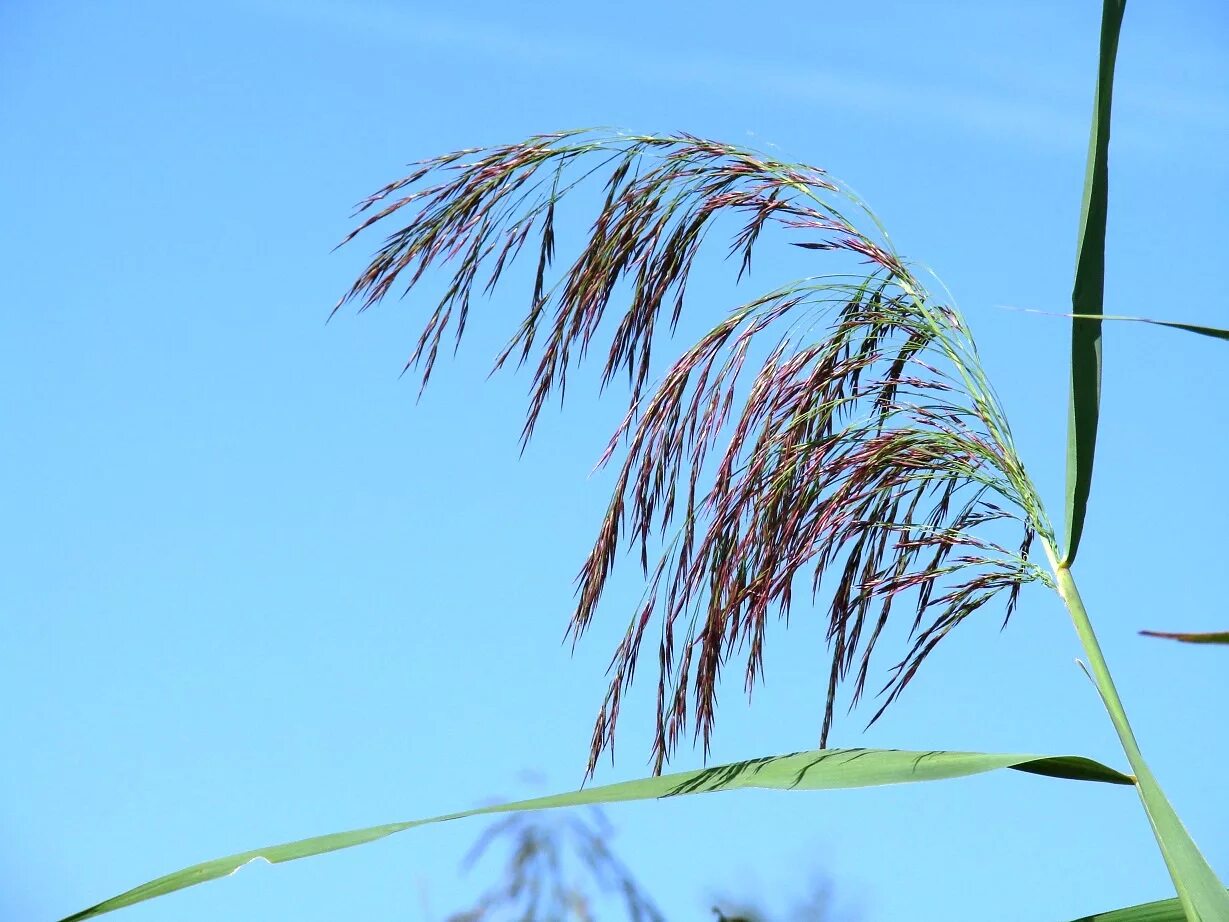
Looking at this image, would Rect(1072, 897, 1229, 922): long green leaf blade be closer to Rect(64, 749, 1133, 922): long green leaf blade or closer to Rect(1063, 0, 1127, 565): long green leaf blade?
Rect(64, 749, 1133, 922): long green leaf blade

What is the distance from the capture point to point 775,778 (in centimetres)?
92

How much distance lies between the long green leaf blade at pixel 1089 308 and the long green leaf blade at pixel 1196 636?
0.36m

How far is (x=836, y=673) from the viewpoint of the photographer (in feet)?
4.87

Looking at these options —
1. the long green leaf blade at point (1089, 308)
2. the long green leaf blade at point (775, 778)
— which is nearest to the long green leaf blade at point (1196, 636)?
the long green leaf blade at point (775, 778)

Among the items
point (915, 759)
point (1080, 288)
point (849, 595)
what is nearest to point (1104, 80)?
point (1080, 288)

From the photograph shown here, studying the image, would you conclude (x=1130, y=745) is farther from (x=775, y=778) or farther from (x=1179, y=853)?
(x=775, y=778)

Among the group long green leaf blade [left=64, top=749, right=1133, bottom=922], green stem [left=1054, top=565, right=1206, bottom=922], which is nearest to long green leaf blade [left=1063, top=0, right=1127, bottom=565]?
green stem [left=1054, top=565, right=1206, bottom=922]

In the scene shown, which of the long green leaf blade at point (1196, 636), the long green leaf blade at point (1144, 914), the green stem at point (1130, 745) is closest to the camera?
the long green leaf blade at point (1196, 636)

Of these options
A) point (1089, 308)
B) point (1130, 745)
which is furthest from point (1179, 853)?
point (1089, 308)

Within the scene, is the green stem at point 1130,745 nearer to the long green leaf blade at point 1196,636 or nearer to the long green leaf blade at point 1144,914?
the long green leaf blade at point 1144,914

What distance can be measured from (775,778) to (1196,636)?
32 cm

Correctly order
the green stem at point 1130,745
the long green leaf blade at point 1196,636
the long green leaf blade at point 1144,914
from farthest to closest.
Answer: the long green leaf blade at point 1144,914, the green stem at point 1130,745, the long green leaf blade at point 1196,636

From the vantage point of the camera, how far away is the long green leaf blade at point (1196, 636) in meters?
0.69

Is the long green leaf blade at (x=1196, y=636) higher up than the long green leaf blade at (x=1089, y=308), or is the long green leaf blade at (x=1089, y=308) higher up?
the long green leaf blade at (x=1089, y=308)
